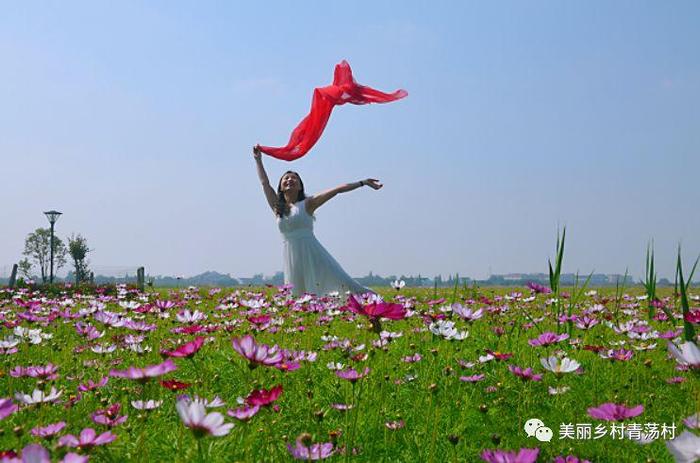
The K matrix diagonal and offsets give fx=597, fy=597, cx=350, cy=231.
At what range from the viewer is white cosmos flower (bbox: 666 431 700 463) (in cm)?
96

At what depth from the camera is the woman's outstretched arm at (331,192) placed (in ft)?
Answer: 28.0

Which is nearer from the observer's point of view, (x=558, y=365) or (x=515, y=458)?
(x=515, y=458)

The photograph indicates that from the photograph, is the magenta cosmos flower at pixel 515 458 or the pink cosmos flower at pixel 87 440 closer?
the magenta cosmos flower at pixel 515 458

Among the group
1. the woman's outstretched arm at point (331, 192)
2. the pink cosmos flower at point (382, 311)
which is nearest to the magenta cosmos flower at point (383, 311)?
the pink cosmos flower at point (382, 311)

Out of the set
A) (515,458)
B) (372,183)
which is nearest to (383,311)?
(515,458)

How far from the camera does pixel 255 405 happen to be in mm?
1455

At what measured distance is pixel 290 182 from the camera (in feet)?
31.2

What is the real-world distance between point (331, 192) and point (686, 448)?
824cm

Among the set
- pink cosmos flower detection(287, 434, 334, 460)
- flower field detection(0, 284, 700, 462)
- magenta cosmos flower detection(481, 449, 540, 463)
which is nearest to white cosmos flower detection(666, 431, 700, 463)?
flower field detection(0, 284, 700, 462)

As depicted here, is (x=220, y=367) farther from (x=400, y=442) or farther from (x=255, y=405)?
(x=255, y=405)

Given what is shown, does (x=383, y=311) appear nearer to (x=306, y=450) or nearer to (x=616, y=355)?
(x=306, y=450)

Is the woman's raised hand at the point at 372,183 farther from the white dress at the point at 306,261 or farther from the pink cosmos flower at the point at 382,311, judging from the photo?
the pink cosmos flower at the point at 382,311

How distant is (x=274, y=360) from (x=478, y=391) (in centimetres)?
165

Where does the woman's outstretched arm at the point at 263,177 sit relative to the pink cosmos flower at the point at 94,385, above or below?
above
